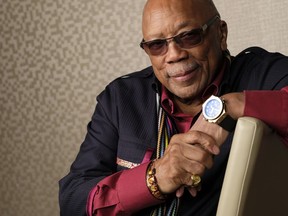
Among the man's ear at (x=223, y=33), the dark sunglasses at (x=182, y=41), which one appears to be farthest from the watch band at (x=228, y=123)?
the man's ear at (x=223, y=33)

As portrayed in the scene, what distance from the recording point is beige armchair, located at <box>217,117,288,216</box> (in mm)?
872

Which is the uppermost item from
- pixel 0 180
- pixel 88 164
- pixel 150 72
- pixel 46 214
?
pixel 150 72

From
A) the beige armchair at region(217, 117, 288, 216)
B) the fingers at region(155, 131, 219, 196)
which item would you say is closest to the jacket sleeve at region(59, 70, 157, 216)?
the fingers at region(155, 131, 219, 196)

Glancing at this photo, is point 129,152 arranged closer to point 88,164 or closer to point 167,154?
point 88,164

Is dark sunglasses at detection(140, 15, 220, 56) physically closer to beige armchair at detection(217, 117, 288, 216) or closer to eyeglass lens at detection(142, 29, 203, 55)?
→ eyeglass lens at detection(142, 29, 203, 55)

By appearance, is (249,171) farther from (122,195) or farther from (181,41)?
(181,41)

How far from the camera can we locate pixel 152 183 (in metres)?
1.22

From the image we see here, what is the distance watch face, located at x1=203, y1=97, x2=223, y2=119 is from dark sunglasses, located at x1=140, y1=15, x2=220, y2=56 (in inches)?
12.3

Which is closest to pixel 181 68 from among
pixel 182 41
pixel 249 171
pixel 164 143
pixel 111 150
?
pixel 182 41

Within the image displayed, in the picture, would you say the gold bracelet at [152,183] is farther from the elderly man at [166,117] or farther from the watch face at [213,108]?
the watch face at [213,108]

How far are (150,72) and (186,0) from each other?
308mm

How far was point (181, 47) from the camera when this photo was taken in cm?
138

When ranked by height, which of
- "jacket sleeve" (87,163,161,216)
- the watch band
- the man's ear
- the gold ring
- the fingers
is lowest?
"jacket sleeve" (87,163,161,216)

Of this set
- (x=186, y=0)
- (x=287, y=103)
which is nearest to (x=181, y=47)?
(x=186, y=0)
